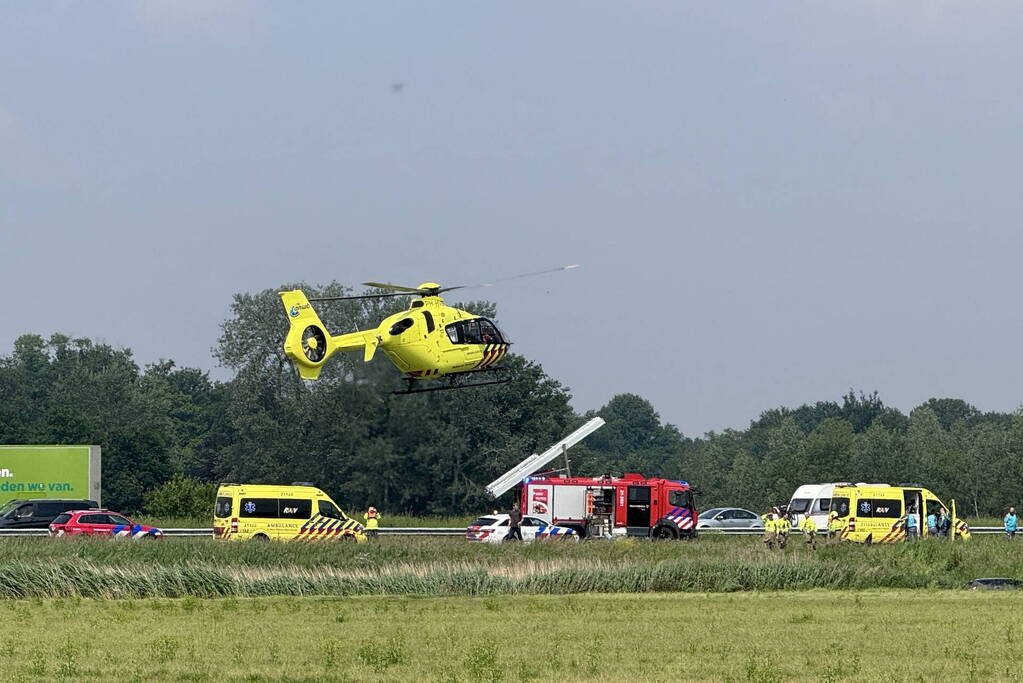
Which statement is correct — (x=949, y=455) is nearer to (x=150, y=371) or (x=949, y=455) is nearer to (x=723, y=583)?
(x=723, y=583)

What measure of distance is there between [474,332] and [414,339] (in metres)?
2.04

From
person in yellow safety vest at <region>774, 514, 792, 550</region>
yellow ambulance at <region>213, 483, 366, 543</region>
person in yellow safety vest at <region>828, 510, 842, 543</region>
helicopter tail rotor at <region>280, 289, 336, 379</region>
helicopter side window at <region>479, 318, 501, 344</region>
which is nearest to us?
helicopter tail rotor at <region>280, 289, 336, 379</region>

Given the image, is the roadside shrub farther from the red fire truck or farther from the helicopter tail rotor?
the helicopter tail rotor

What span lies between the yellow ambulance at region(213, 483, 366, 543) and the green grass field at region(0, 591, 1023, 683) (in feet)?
47.2

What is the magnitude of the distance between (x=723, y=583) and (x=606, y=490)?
16994 millimetres

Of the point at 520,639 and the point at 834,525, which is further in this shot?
the point at 834,525

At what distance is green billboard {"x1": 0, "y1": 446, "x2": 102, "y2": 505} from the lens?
61.0m

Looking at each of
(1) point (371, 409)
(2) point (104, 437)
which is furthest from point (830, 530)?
(2) point (104, 437)

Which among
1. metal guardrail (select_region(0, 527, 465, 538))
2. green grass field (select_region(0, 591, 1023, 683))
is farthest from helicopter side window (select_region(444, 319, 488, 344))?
green grass field (select_region(0, 591, 1023, 683))

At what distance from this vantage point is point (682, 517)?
5638 cm

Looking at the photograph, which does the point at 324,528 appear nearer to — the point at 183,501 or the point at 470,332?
the point at 470,332

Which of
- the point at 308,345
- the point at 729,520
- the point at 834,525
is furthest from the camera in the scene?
the point at 729,520

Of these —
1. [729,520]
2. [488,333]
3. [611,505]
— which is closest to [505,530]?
[611,505]

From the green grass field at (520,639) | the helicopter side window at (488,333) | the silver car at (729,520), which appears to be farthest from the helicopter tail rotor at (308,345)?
the silver car at (729,520)
